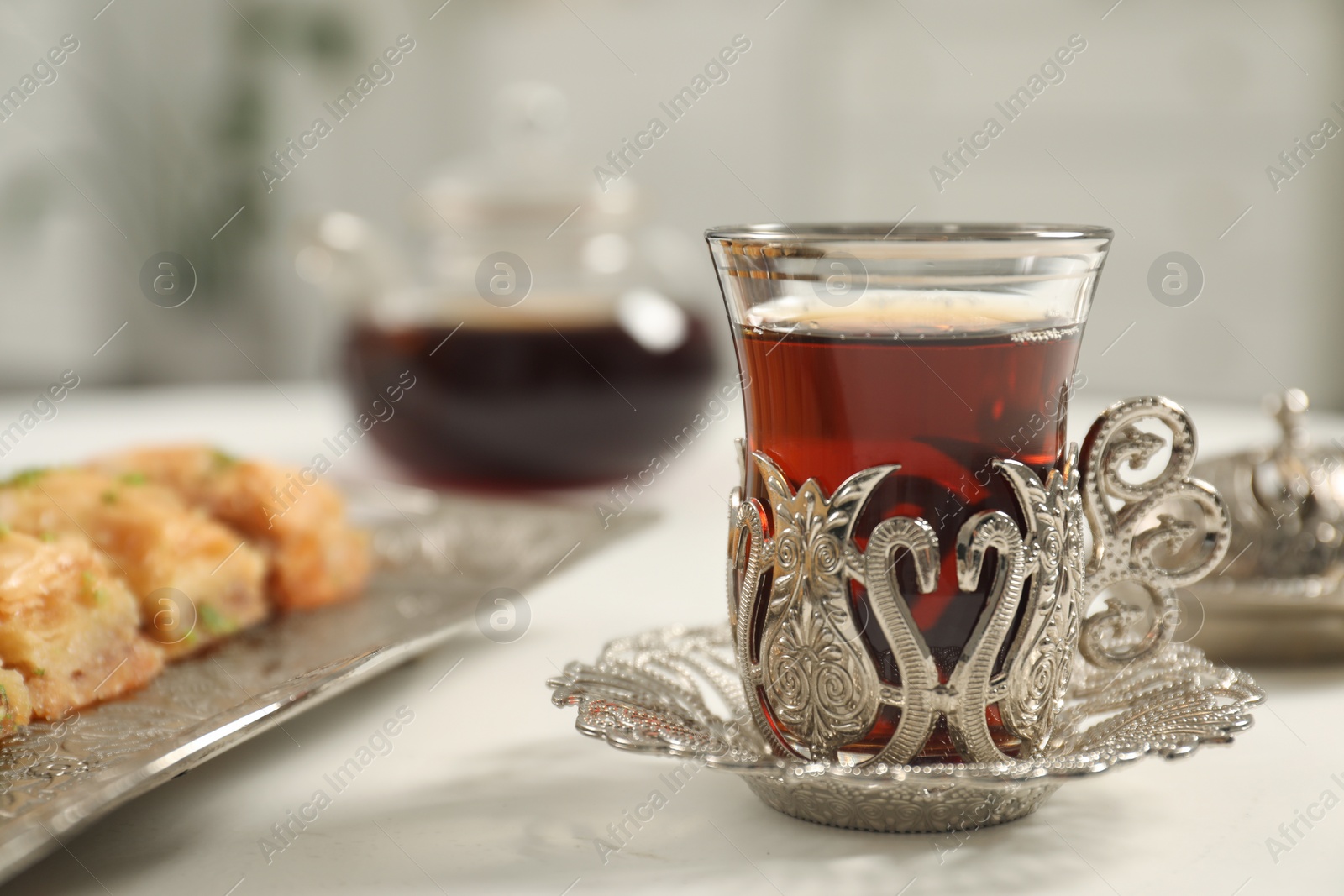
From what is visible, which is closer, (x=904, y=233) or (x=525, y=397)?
(x=904, y=233)

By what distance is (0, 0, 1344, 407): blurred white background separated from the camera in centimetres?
387

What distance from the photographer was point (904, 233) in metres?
0.65

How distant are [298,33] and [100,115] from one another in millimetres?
672

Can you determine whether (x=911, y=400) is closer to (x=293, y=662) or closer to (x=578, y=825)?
(x=578, y=825)

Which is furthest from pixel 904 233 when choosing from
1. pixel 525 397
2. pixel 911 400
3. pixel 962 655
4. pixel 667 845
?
pixel 525 397

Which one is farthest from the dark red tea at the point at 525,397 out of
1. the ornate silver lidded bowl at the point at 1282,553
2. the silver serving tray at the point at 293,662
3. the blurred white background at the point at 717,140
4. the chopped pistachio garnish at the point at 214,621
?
the blurred white background at the point at 717,140

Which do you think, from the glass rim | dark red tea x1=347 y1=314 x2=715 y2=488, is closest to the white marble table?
the glass rim

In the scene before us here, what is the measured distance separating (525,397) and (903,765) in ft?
3.13

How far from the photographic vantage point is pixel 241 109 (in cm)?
394

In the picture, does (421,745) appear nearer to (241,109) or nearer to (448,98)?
(241,109)

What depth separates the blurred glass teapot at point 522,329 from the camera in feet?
5.09

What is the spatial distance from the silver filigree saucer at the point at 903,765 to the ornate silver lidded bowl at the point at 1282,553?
0.45ft

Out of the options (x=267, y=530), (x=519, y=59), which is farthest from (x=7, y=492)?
(x=519, y=59)

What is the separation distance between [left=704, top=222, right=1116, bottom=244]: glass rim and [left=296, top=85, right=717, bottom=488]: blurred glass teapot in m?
0.86
